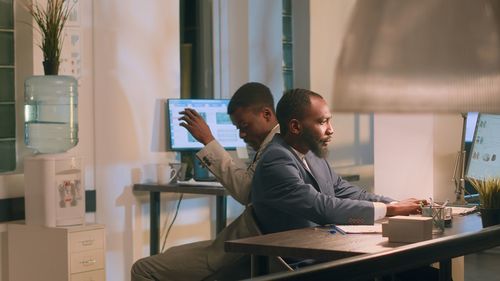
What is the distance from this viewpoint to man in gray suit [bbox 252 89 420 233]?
8.54 ft

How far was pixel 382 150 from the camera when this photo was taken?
15.9 feet

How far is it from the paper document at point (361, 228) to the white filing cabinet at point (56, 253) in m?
1.69

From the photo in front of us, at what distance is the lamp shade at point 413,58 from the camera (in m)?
0.94

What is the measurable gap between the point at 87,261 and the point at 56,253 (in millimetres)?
153

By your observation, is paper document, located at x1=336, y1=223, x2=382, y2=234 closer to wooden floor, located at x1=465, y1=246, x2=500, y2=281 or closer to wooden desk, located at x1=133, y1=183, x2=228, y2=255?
wooden desk, located at x1=133, y1=183, x2=228, y2=255

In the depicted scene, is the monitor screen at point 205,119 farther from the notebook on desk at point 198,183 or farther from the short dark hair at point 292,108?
the short dark hair at point 292,108

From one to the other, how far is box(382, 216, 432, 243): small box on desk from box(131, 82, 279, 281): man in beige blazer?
0.54m

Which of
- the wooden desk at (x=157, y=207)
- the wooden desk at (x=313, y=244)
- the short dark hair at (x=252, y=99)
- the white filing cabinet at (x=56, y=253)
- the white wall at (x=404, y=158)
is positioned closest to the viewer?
the wooden desk at (x=313, y=244)

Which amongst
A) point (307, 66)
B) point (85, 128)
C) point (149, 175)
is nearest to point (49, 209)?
point (85, 128)

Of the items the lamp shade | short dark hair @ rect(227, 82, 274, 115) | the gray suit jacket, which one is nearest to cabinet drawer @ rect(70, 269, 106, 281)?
short dark hair @ rect(227, 82, 274, 115)

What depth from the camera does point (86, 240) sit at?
3.90 m

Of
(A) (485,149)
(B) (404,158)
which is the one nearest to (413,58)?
(A) (485,149)

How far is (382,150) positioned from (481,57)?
386cm

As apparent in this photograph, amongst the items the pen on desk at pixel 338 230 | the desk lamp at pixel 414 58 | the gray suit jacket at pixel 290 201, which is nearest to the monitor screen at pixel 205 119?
the gray suit jacket at pixel 290 201
